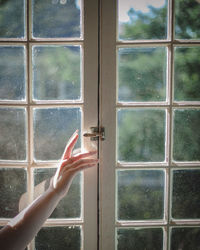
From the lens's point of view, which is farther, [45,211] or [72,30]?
[72,30]

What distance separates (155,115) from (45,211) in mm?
819

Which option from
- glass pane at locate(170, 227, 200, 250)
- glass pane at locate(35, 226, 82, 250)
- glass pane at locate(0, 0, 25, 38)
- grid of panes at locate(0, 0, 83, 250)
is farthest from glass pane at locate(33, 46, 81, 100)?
glass pane at locate(170, 227, 200, 250)

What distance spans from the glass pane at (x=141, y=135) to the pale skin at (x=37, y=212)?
0.29 m

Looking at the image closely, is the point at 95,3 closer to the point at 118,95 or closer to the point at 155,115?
the point at 118,95

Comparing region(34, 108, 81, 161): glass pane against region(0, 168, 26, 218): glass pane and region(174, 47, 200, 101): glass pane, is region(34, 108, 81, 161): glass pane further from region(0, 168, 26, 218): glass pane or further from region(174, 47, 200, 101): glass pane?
region(174, 47, 200, 101): glass pane

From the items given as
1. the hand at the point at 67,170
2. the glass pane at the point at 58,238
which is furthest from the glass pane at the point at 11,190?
the hand at the point at 67,170

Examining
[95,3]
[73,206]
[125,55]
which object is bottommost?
[73,206]

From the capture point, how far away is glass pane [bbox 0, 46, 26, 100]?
3.97 ft

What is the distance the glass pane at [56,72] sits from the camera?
1.20 metres

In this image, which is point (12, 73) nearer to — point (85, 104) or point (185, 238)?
point (85, 104)

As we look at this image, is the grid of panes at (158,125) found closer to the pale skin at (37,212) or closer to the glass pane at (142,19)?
the glass pane at (142,19)

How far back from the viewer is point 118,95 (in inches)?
48.1

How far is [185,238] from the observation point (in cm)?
130

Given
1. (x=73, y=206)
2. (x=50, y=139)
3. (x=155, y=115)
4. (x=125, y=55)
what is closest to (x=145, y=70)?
(x=125, y=55)
